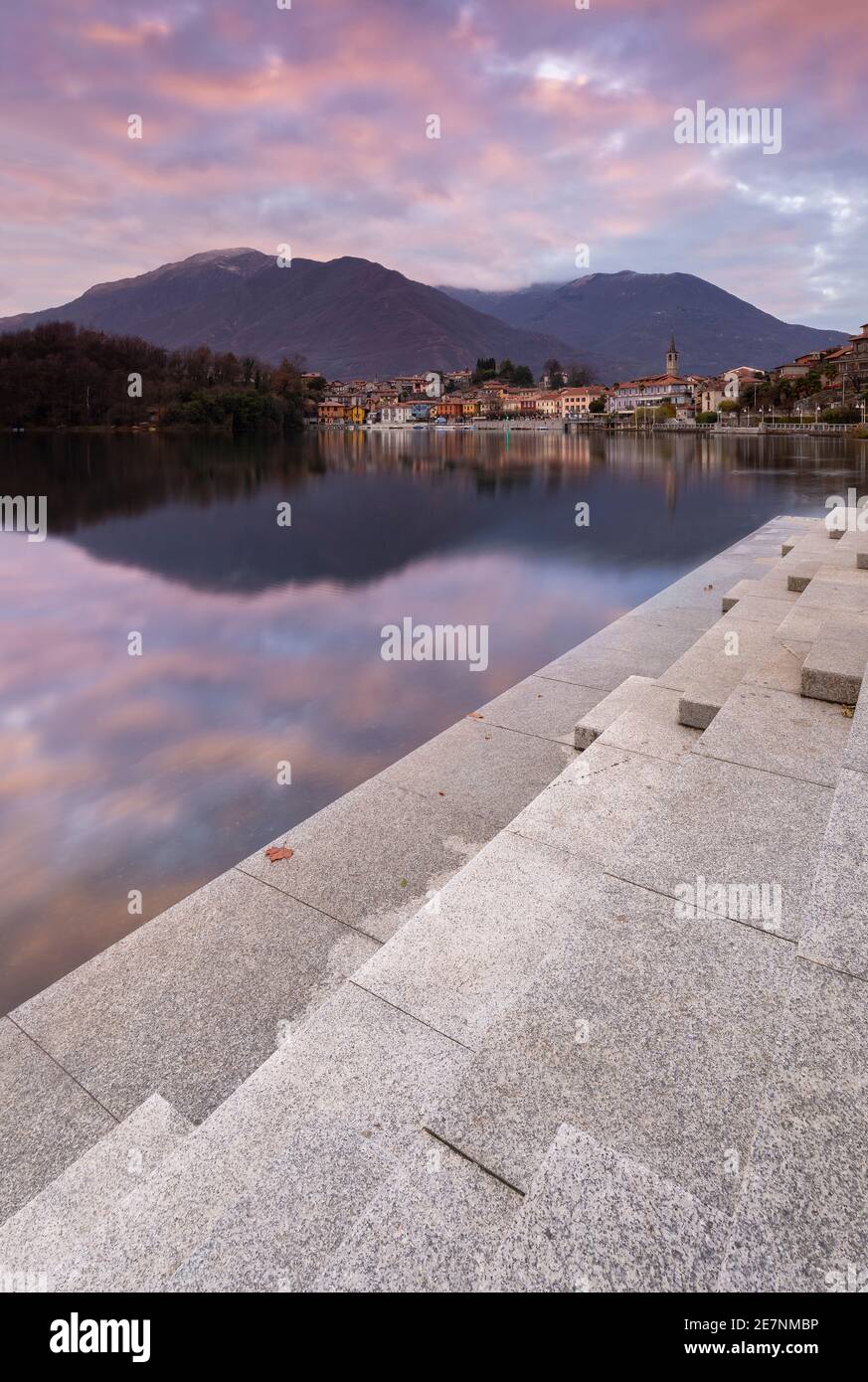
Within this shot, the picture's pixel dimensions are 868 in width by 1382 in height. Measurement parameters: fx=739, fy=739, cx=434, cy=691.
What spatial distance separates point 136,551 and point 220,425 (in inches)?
3500

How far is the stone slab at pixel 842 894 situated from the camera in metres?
2.81

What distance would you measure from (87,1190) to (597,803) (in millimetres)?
3097

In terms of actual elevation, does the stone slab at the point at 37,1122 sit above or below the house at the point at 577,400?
below

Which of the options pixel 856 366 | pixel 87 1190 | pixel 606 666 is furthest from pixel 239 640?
pixel 856 366

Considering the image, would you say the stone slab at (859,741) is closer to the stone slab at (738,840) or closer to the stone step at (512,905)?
the stone slab at (738,840)

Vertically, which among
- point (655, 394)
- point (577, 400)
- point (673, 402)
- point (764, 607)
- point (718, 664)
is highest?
point (577, 400)

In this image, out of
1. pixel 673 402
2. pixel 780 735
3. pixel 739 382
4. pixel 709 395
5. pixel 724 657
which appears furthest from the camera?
pixel 673 402

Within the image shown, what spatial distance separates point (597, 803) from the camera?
14.7 feet

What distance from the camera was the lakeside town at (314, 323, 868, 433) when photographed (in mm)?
98562

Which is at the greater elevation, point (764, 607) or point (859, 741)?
point (764, 607)

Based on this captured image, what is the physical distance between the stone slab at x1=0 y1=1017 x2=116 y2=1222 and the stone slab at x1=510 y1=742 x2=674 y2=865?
2.47 meters

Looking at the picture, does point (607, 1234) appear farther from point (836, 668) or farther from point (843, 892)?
point (836, 668)

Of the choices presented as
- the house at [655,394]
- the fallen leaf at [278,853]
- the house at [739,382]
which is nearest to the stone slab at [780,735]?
the fallen leaf at [278,853]

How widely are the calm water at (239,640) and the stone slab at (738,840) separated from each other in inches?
125
